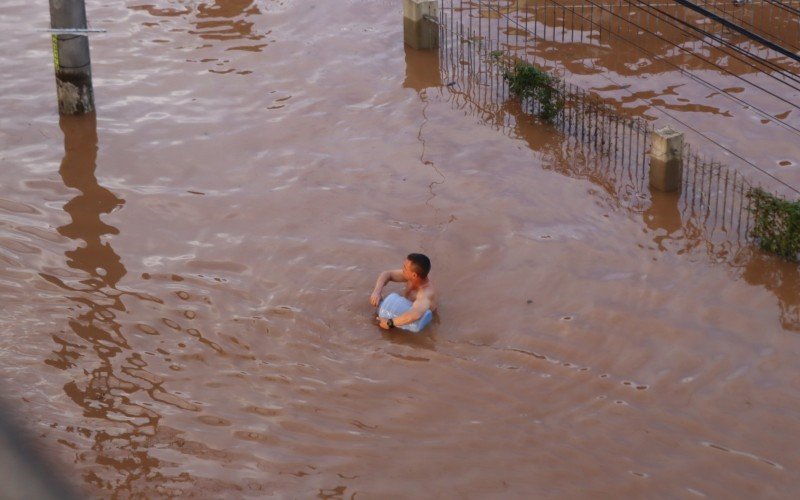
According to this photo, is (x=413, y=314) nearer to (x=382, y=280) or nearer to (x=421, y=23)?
(x=382, y=280)

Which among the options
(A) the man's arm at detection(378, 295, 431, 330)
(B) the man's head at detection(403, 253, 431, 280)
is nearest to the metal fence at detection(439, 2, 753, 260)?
(B) the man's head at detection(403, 253, 431, 280)

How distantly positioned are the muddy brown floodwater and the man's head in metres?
0.61

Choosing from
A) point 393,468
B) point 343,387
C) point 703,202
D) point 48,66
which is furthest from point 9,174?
point 703,202

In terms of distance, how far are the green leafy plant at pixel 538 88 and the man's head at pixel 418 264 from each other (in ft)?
17.8

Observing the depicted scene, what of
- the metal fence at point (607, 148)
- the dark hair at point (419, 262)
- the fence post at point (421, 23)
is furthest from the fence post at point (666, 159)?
the fence post at point (421, 23)

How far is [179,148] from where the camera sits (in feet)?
44.7

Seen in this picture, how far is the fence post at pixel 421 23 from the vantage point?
1672 centimetres

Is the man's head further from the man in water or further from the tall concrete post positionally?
the tall concrete post

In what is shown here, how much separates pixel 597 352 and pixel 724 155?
5.55 m

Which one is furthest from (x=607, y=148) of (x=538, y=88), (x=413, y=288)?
(x=413, y=288)

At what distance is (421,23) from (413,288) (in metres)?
7.78

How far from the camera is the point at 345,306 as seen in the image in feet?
34.3

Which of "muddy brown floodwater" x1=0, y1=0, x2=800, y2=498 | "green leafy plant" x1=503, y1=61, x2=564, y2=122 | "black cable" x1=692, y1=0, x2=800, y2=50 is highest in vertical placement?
"black cable" x1=692, y1=0, x2=800, y2=50

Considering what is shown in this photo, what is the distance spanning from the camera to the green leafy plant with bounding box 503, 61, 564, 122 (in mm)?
14750
